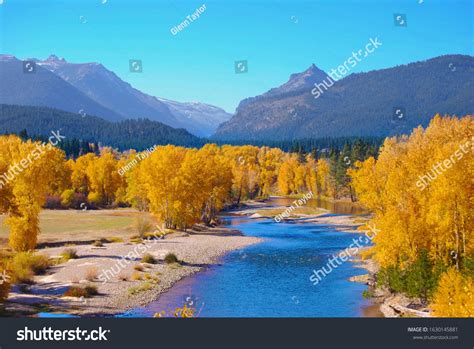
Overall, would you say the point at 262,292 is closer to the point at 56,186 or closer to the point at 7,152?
the point at 7,152

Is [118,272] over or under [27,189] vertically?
under

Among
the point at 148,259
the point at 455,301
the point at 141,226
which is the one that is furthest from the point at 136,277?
the point at 455,301

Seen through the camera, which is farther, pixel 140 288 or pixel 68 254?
pixel 68 254

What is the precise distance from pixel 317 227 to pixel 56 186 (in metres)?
59.1

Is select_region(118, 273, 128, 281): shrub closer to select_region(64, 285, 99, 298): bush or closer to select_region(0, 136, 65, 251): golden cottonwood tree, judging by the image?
select_region(64, 285, 99, 298): bush

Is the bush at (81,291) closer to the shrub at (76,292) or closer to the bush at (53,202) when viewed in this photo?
the shrub at (76,292)

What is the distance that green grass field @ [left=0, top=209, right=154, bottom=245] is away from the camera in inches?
2416

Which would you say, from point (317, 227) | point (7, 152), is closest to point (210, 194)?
point (317, 227)

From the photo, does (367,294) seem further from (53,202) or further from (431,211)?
(53,202)

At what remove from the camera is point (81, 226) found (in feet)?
237

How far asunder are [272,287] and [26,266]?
778 inches

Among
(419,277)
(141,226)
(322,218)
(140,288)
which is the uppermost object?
(419,277)

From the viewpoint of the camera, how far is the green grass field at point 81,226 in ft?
201

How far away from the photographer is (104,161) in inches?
4284
